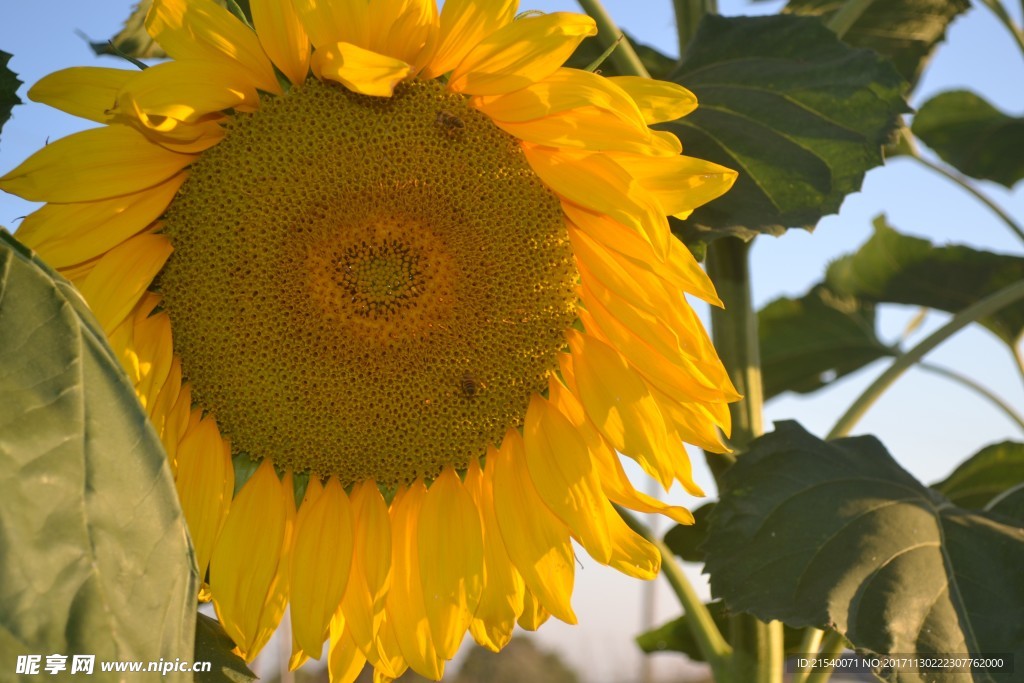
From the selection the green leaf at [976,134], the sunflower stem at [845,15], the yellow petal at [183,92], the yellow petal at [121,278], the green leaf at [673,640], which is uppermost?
the green leaf at [976,134]

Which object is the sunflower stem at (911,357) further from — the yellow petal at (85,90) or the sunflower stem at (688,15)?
the yellow petal at (85,90)

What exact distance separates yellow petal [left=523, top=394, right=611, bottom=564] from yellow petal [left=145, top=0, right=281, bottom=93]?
18.1 inches

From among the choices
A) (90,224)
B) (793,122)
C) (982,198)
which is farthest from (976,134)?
(90,224)

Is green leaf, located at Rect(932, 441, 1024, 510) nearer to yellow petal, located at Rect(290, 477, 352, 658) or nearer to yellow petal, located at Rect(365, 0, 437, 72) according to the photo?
yellow petal, located at Rect(290, 477, 352, 658)

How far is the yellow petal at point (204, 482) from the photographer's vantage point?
1.07 m

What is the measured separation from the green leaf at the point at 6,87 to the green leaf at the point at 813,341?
2.10 m

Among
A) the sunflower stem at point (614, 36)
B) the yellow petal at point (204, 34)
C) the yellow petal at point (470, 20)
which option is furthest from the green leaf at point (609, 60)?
the yellow petal at point (204, 34)

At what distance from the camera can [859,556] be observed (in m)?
1.21

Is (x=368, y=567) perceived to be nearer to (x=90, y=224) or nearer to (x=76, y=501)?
(x=90, y=224)

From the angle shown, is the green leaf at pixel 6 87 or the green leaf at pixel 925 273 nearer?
the green leaf at pixel 6 87

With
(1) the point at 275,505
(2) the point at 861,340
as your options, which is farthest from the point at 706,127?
(2) the point at 861,340

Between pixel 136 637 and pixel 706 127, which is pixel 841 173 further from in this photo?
pixel 136 637

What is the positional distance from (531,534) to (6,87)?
67 centimetres

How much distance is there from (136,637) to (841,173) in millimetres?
973
